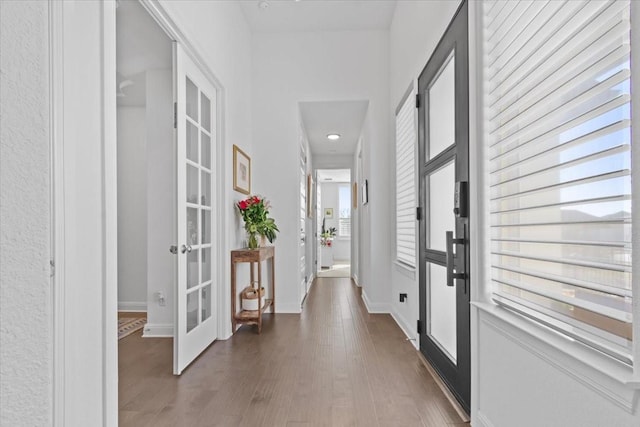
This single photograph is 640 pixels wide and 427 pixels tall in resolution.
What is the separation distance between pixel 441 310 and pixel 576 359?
1420mm

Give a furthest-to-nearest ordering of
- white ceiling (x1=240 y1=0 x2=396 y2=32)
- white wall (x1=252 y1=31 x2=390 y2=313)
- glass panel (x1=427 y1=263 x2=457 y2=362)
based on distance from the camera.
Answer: white wall (x1=252 y1=31 x2=390 y2=313)
white ceiling (x1=240 y1=0 x2=396 y2=32)
glass panel (x1=427 y1=263 x2=457 y2=362)

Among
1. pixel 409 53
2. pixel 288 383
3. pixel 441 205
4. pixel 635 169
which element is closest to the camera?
pixel 635 169

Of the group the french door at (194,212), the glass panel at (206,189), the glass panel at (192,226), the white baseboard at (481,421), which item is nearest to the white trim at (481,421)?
the white baseboard at (481,421)

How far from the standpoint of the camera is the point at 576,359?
100cm

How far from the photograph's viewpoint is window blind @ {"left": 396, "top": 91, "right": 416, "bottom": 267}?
10.5ft

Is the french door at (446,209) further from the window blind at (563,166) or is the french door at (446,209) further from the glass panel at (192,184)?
the glass panel at (192,184)

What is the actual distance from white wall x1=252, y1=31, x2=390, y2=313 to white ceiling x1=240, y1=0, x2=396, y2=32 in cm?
9

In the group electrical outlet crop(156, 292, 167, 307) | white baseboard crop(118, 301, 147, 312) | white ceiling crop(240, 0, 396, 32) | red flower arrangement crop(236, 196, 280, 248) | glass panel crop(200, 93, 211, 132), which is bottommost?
white baseboard crop(118, 301, 147, 312)

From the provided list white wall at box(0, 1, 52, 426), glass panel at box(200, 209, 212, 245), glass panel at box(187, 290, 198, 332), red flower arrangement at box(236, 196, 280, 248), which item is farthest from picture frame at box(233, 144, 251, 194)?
white wall at box(0, 1, 52, 426)

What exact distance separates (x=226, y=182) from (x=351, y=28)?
244 cm

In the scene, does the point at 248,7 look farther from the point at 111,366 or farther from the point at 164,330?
the point at 111,366

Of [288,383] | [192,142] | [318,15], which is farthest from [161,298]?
[318,15]

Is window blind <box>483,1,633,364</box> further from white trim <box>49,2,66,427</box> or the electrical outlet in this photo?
the electrical outlet

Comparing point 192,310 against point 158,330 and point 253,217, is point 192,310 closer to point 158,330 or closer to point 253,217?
point 158,330
